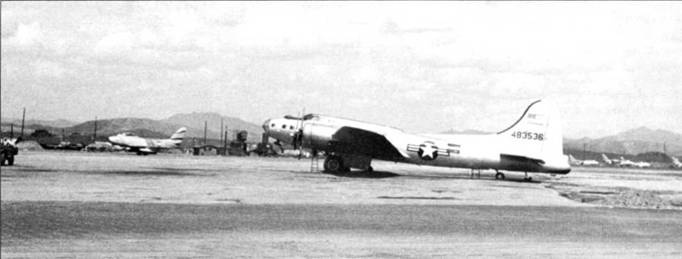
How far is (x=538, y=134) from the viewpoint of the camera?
110ft

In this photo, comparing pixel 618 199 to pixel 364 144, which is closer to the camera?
pixel 618 199

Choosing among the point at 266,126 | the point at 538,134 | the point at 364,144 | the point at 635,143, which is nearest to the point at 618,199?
the point at 538,134

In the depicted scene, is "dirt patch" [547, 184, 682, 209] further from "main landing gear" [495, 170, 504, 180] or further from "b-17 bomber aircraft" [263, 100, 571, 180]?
"main landing gear" [495, 170, 504, 180]

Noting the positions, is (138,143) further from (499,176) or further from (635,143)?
(635,143)

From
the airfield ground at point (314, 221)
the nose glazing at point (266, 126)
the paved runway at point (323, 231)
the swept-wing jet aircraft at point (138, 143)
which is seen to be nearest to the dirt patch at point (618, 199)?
the airfield ground at point (314, 221)

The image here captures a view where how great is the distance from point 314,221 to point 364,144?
18.9m

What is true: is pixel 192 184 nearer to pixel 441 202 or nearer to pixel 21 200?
pixel 21 200

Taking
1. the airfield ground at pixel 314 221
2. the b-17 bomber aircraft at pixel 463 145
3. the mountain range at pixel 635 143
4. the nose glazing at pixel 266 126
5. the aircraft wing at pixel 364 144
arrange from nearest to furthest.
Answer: the airfield ground at pixel 314 221 < the mountain range at pixel 635 143 < the aircraft wing at pixel 364 144 < the b-17 bomber aircraft at pixel 463 145 < the nose glazing at pixel 266 126

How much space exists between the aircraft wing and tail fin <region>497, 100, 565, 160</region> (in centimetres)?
626

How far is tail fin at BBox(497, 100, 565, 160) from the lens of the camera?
33.3 meters

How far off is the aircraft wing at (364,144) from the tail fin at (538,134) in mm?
6263

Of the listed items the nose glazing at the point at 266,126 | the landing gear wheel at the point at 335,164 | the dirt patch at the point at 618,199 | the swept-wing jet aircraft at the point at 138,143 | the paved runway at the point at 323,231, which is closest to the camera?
the paved runway at the point at 323,231

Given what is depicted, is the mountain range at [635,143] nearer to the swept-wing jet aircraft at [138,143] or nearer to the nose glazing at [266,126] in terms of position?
the nose glazing at [266,126]

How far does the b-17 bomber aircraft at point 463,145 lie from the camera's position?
33.1 meters
